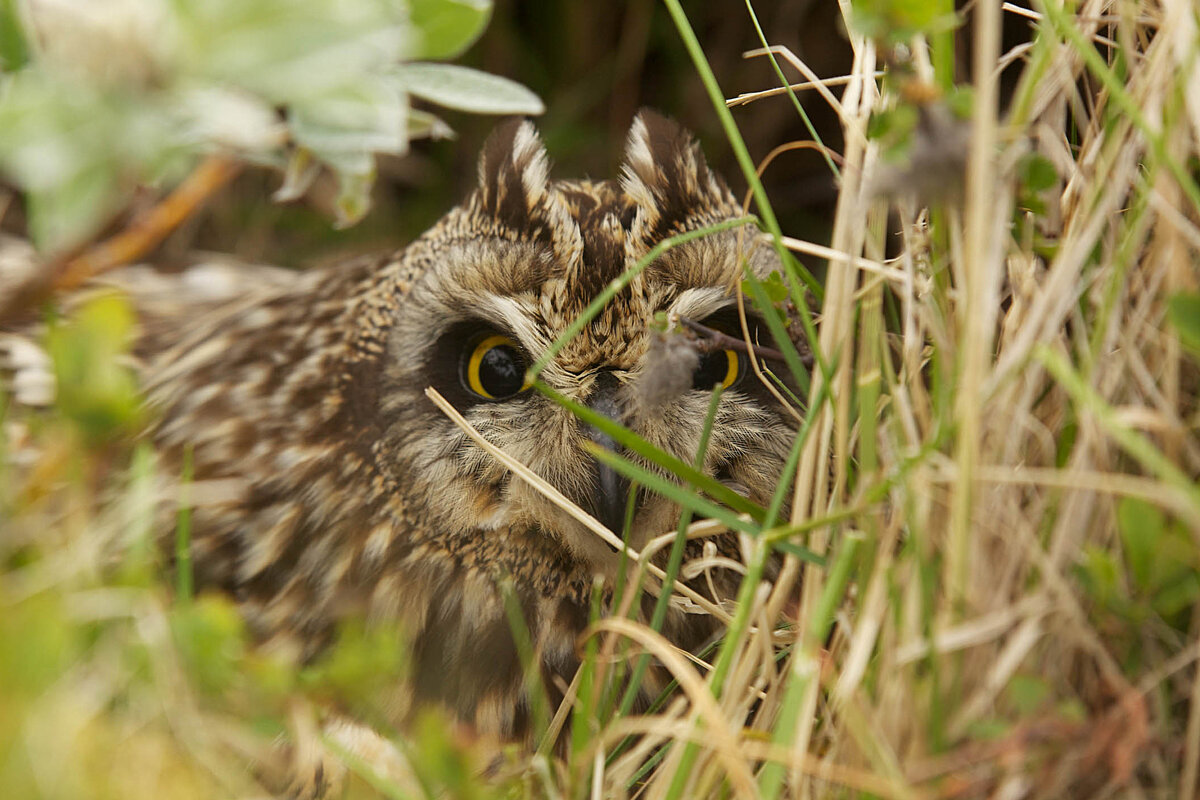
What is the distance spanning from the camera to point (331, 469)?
140 cm

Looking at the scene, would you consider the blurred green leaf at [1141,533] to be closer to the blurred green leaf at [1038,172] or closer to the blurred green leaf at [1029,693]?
the blurred green leaf at [1029,693]

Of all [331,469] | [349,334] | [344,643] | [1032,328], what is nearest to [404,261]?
[349,334]

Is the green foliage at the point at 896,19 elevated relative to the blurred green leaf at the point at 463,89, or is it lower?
elevated

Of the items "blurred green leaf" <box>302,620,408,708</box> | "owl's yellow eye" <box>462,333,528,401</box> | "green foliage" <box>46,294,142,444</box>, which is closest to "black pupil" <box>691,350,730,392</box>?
"owl's yellow eye" <box>462,333,528,401</box>

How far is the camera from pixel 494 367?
1.29m

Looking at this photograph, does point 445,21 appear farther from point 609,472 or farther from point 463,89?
point 609,472

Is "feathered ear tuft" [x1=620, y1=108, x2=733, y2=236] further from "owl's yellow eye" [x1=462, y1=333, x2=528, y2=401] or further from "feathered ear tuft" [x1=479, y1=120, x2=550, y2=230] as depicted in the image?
"owl's yellow eye" [x1=462, y1=333, x2=528, y2=401]

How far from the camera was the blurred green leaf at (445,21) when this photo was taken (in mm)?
908

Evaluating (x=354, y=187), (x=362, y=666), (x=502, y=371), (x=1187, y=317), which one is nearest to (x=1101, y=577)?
(x=1187, y=317)

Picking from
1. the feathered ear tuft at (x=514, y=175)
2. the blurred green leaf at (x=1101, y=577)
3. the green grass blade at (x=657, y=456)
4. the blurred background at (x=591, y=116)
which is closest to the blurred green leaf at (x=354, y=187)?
the green grass blade at (x=657, y=456)

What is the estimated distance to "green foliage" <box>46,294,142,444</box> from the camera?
29.4 inches

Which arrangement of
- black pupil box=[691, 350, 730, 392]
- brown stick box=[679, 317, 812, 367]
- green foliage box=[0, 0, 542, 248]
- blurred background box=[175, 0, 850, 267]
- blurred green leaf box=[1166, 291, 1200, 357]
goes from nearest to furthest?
1. green foliage box=[0, 0, 542, 248]
2. blurred green leaf box=[1166, 291, 1200, 357]
3. brown stick box=[679, 317, 812, 367]
4. black pupil box=[691, 350, 730, 392]
5. blurred background box=[175, 0, 850, 267]

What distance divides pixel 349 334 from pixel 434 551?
0.31 meters

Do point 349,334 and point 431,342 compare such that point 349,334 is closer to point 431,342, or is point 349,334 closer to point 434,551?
point 431,342
